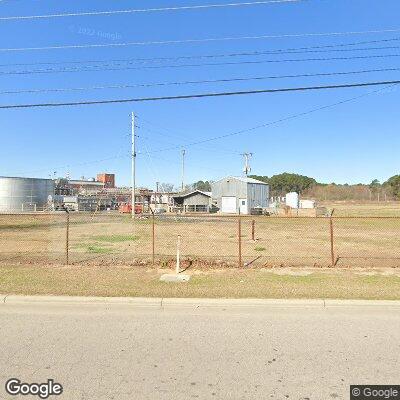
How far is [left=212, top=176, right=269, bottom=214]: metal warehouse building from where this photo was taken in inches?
2234

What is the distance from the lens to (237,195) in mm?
57375

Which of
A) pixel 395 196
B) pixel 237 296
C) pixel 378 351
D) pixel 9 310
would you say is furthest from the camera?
pixel 395 196

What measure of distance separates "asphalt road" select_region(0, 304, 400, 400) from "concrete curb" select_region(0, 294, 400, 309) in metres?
0.16

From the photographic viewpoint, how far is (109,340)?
202 inches

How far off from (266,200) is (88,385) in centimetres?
6059

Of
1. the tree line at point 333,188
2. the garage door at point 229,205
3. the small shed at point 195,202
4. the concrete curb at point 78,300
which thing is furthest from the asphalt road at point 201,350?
the tree line at point 333,188

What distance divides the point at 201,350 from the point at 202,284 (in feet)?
11.6

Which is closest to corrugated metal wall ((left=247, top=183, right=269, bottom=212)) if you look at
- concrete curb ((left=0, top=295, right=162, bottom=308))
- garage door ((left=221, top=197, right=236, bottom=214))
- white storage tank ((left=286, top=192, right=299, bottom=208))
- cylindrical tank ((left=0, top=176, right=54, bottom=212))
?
garage door ((left=221, top=197, right=236, bottom=214))

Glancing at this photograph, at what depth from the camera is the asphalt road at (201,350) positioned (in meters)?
3.88

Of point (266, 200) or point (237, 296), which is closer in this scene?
point (237, 296)

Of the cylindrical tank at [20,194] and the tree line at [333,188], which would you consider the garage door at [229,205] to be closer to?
the cylindrical tank at [20,194]

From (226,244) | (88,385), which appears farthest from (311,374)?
(226,244)

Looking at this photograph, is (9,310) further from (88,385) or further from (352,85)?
(352,85)

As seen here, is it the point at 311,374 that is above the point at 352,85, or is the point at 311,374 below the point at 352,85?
below
